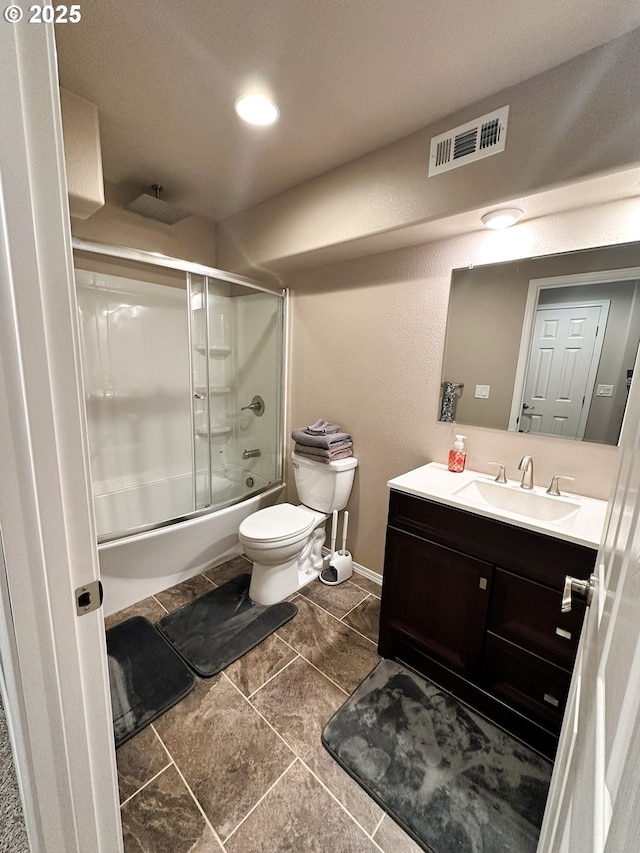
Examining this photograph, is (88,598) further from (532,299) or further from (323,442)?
(532,299)

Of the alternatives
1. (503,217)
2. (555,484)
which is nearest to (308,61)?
(503,217)

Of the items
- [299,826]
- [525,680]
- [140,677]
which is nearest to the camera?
[299,826]

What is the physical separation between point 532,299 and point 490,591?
125cm

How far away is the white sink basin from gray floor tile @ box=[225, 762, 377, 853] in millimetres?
1100

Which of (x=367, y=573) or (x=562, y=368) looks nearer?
(x=562, y=368)

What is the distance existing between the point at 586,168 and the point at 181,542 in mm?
2487

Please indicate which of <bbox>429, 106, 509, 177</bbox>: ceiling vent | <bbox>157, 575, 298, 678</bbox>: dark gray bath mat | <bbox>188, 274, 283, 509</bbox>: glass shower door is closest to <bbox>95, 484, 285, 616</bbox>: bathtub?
<bbox>188, 274, 283, 509</bbox>: glass shower door

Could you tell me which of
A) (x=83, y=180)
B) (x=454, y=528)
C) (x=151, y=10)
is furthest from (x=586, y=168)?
(x=83, y=180)

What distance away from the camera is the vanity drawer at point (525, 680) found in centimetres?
120

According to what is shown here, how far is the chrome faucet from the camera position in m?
1.49

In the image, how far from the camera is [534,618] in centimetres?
123

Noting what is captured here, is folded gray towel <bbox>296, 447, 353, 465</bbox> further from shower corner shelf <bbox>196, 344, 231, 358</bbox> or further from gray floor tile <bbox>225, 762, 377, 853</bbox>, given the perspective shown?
gray floor tile <bbox>225, 762, 377, 853</bbox>

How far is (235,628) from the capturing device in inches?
70.2

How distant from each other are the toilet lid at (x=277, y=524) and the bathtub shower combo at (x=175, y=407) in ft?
1.35
